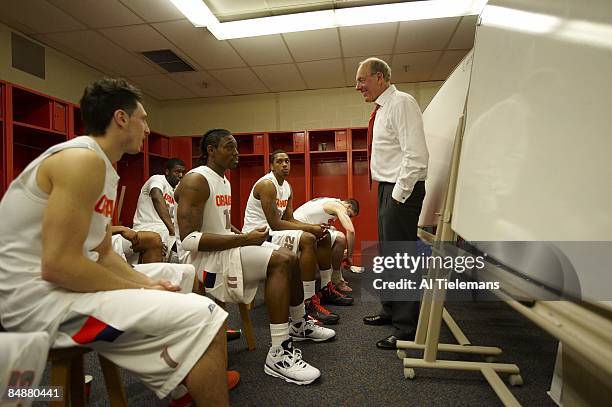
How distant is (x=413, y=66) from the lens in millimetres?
4547

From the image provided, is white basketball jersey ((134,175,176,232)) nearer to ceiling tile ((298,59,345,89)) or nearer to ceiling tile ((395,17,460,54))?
ceiling tile ((298,59,345,89))

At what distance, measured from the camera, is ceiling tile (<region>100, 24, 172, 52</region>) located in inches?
136

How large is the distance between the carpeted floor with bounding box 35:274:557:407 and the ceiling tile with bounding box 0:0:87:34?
124 inches

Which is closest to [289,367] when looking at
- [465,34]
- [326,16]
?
[326,16]

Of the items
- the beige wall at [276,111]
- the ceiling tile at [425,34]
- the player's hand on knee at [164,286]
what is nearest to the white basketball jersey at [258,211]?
the player's hand on knee at [164,286]

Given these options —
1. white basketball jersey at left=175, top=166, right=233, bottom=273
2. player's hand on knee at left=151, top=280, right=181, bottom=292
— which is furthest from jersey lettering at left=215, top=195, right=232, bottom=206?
player's hand on knee at left=151, top=280, right=181, bottom=292

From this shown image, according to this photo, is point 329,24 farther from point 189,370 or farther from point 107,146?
point 189,370

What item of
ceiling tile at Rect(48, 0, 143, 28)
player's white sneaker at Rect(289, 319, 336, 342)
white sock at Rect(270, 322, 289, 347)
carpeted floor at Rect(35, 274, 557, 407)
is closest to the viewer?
carpeted floor at Rect(35, 274, 557, 407)

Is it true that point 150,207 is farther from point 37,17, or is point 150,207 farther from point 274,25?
point 274,25

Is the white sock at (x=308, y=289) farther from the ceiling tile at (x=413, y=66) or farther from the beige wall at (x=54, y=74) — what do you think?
the beige wall at (x=54, y=74)

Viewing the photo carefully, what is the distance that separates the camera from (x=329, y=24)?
348 cm

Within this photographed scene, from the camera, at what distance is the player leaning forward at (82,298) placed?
31.2 inches

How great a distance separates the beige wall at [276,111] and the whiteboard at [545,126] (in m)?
4.20

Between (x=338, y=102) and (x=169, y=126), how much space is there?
2.92m
